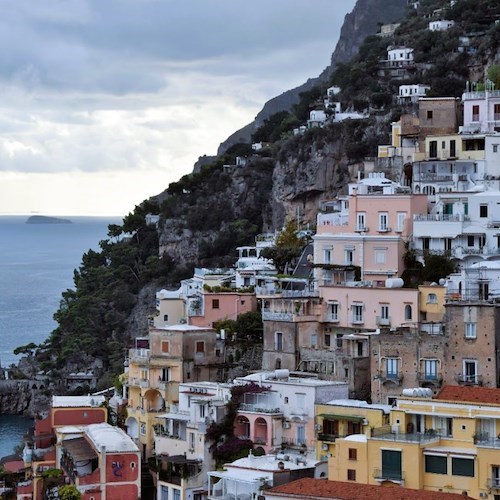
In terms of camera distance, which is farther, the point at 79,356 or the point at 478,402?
the point at 79,356

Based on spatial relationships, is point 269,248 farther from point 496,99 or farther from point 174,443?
point 174,443

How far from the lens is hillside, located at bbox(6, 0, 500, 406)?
84812 mm

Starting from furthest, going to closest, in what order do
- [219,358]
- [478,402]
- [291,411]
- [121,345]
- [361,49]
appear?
[361,49] → [121,345] → [219,358] → [291,411] → [478,402]

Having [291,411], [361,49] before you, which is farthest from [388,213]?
[361,49]

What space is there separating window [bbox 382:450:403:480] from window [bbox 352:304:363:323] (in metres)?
10.0

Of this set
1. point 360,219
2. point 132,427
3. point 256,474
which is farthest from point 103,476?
point 360,219

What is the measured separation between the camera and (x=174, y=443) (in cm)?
5391

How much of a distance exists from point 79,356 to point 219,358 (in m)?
39.2

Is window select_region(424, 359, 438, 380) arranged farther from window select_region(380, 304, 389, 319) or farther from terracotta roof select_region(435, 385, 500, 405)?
window select_region(380, 304, 389, 319)

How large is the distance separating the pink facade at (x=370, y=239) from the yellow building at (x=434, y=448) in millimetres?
11467

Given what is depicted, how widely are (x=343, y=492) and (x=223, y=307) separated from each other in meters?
18.6

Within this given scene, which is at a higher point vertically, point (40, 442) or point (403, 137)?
point (403, 137)

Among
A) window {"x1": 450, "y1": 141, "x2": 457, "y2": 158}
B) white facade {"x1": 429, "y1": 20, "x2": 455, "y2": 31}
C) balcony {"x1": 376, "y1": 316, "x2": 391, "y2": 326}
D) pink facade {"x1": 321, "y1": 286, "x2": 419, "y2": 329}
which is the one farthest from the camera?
white facade {"x1": 429, "y1": 20, "x2": 455, "y2": 31}

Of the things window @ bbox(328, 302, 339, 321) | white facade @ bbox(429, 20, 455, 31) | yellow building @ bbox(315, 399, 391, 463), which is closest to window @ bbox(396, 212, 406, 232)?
window @ bbox(328, 302, 339, 321)
